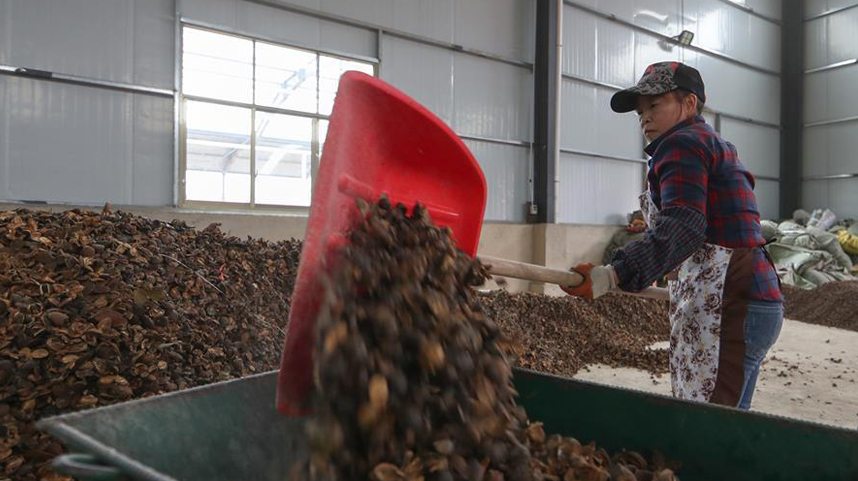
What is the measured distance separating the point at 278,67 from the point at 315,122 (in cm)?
85

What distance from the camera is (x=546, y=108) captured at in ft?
32.0

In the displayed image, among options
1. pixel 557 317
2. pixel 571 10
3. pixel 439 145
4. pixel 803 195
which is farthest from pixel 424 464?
pixel 803 195

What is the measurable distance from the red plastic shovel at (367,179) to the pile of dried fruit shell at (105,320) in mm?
1529

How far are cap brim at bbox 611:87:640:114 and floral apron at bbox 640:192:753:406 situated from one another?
657 mm

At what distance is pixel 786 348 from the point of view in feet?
22.3

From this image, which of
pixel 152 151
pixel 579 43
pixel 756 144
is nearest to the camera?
pixel 152 151

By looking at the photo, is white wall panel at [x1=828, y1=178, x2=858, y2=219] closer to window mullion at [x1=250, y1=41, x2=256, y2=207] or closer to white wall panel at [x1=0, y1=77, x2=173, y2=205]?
window mullion at [x1=250, y1=41, x2=256, y2=207]

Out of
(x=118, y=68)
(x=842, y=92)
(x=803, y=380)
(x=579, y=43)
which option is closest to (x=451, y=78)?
(x=579, y=43)

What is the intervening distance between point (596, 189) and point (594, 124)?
1.27 metres

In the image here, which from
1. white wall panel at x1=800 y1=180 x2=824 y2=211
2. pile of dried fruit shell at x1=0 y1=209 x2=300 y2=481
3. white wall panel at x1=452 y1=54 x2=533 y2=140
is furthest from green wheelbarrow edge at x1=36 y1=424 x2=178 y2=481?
white wall panel at x1=800 y1=180 x2=824 y2=211

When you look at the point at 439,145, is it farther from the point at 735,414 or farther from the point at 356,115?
the point at 735,414

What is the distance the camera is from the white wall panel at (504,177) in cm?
945

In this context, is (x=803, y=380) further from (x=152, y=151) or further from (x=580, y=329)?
(x=152, y=151)

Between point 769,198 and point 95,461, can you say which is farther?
point 769,198
